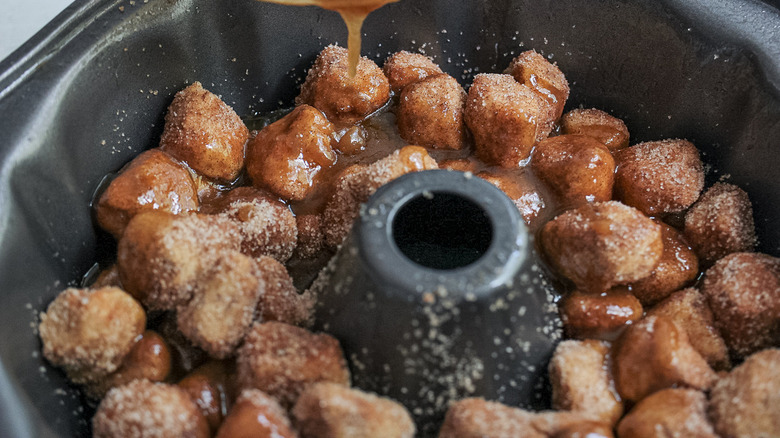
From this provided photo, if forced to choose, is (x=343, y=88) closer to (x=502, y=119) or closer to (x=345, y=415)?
(x=502, y=119)

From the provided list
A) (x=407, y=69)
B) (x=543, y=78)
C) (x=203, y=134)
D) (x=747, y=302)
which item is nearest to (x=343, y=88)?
(x=407, y=69)

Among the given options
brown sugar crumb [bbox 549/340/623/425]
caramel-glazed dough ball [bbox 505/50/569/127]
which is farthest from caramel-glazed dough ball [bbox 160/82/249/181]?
brown sugar crumb [bbox 549/340/623/425]

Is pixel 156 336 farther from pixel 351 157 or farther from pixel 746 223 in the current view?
pixel 746 223

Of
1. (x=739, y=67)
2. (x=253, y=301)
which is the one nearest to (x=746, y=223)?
(x=739, y=67)

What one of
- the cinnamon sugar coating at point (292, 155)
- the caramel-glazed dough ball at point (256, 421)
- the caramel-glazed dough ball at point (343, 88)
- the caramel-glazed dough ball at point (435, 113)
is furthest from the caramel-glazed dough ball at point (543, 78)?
the caramel-glazed dough ball at point (256, 421)

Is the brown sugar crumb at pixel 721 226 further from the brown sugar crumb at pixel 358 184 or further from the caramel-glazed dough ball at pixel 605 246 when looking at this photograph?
the brown sugar crumb at pixel 358 184

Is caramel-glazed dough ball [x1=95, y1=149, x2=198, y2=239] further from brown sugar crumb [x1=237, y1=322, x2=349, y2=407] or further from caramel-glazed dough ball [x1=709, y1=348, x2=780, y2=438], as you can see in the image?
caramel-glazed dough ball [x1=709, y1=348, x2=780, y2=438]
